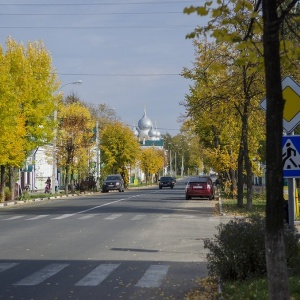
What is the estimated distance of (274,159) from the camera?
556cm

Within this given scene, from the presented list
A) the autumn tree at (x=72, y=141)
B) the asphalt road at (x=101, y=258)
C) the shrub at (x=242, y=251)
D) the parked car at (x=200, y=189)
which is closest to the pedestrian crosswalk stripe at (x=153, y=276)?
the asphalt road at (x=101, y=258)

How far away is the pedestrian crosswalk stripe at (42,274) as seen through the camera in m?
10.4

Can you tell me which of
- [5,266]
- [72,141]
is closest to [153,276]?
[5,266]

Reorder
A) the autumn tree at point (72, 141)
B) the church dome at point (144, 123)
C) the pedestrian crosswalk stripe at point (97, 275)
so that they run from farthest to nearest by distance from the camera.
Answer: the church dome at point (144, 123), the autumn tree at point (72, 141), the pedestrian crosswalk stripe at point (97, 275)

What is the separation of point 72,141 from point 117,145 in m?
19.2

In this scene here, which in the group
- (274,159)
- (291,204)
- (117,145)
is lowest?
(291,204)

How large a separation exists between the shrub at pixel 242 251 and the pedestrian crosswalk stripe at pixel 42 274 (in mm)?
3090

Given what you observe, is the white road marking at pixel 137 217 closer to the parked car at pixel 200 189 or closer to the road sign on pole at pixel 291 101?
the road sign on pole at pixel 291 101

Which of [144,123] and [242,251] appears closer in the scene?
[242,251]

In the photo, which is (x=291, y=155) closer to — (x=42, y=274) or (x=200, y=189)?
(x=42, y=274)

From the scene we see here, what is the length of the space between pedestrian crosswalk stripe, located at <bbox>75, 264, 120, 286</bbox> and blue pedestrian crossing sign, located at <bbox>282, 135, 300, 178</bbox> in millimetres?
3727

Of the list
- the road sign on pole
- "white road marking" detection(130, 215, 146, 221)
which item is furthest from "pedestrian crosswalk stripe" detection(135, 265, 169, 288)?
"white road marking" detection(130, 215, 146, 221)

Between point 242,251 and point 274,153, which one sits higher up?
point 274,153

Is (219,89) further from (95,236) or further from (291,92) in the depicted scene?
(291,92)
